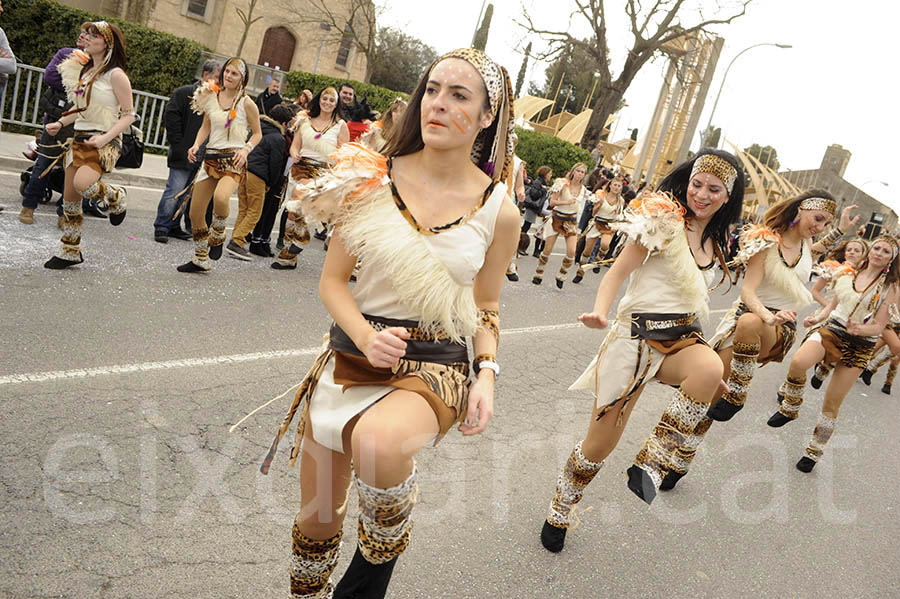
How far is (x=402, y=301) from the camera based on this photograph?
234cm

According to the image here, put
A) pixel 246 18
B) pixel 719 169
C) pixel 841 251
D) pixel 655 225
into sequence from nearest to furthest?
pixel 655 225 < pixel 719 169 < pixel 841 251 < pixel 246 18

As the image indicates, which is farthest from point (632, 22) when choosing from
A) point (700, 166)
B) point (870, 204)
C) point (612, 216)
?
point (870, 204)

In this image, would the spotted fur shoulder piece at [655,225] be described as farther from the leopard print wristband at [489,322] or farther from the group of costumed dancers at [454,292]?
the leopard print wristband at [489,322]

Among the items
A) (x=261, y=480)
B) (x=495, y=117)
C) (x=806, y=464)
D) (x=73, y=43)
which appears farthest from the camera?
(x=73, y=43)

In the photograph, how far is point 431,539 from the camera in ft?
11.8

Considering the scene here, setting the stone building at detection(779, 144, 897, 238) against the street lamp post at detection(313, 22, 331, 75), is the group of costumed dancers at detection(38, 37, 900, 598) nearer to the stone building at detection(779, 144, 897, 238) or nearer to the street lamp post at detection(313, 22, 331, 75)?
the street lamp post at detection(313, 22, 331, 75)

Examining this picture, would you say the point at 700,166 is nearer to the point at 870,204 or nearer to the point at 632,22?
the point at 632,22

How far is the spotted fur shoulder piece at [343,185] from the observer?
2.38 metres

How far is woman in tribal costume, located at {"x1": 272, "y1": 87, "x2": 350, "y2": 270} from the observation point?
8.45 metres

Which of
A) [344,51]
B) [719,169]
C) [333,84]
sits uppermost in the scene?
[344,51]

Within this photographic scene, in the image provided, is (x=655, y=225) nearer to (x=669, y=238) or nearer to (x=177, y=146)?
(x=669, y=238)

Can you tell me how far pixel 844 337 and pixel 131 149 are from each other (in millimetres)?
6612

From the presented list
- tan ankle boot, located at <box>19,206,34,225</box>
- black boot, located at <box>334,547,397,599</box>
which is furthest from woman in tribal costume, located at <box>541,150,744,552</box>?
tan ankle boot, located at <box>19,206,34,225</box>

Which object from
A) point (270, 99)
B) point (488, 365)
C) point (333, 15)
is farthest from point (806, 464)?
point (333, 15)
